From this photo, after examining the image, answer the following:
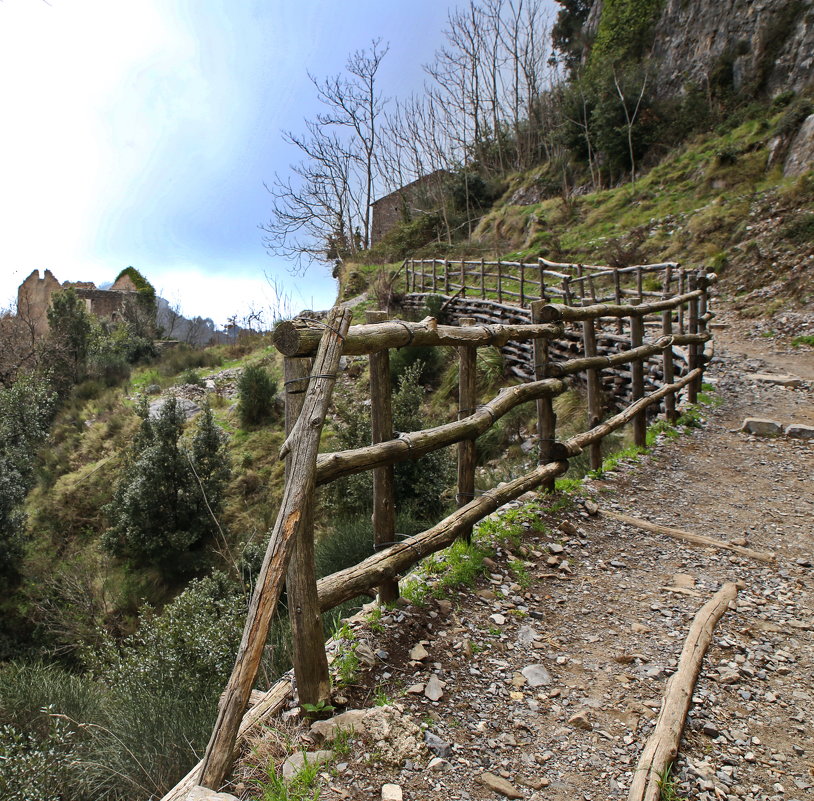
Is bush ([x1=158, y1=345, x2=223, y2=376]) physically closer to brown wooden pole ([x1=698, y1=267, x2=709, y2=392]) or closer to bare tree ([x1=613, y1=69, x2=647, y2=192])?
bare tree ([x1=613, y1=69, x2=647, y2=192])

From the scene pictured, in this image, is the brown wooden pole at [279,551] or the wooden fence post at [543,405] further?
the wooden fence post at [543,405]

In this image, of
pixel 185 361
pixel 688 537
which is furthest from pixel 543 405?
pixel 185 361

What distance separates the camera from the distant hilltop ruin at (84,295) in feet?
91.3

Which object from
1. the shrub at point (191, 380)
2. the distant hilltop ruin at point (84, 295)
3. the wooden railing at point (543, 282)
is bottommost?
the shrub at point (191, 380)

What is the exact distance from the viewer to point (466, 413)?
3.32 meters

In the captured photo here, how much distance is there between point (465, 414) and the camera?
132 inches

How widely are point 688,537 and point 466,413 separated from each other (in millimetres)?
1842

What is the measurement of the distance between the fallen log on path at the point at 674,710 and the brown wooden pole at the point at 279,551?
4.15 ft

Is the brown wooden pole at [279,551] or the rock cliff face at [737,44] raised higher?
the rock cliff face at [737,44]

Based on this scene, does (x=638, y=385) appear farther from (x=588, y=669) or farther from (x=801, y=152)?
(x=801, y=152)

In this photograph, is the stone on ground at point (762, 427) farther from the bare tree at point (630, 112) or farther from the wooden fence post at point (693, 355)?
the bare tree at point (630, 112)

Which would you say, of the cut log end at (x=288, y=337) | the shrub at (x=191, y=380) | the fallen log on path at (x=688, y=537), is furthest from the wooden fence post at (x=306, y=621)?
the shrub at (x=191, y=380)

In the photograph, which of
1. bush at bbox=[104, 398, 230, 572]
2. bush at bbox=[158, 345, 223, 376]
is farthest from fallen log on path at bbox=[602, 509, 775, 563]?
bush at bbox=[158, 345, 223, 376]

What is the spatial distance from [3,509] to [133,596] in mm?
3138
